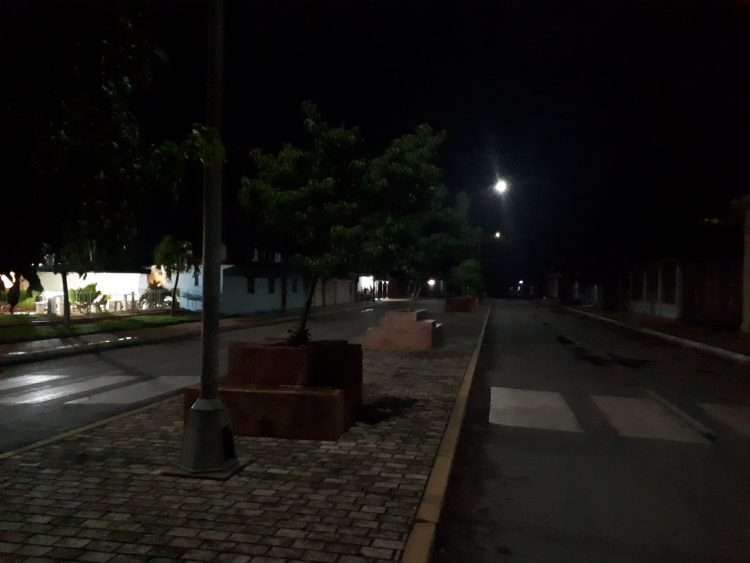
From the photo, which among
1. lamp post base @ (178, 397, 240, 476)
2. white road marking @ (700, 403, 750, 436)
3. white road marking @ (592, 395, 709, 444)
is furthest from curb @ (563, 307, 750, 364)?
lamp post base @ (178, 397, 240, 476)

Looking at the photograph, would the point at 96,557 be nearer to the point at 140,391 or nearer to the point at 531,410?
the point at 531,410

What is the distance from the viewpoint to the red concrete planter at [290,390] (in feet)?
25.7

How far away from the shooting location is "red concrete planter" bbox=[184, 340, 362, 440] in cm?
784

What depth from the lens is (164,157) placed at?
13.6 ft

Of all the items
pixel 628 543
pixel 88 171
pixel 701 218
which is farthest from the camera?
pixel 701 218

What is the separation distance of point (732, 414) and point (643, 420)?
64.8 inches

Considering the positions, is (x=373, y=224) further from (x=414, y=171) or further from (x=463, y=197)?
(x=463, y=197)

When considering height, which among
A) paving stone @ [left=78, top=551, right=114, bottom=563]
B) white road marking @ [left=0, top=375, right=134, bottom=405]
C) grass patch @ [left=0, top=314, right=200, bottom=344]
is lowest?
white road marking @ [left=0, top=375, right=134, bottom=405]

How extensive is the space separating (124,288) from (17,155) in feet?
126

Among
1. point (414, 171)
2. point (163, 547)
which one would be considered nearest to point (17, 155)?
point (163, 547)

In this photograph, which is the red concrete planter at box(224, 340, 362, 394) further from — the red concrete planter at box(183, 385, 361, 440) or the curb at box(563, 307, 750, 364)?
the curb at box(563, 307, 750, 364)

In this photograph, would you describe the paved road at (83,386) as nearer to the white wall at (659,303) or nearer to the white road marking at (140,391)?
the white road marking at (140,391)

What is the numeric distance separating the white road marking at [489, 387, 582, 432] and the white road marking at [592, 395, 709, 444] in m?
0.59

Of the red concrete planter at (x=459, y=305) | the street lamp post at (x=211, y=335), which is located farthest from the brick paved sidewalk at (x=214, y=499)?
the red concrete planter at (x=459, y=305)
